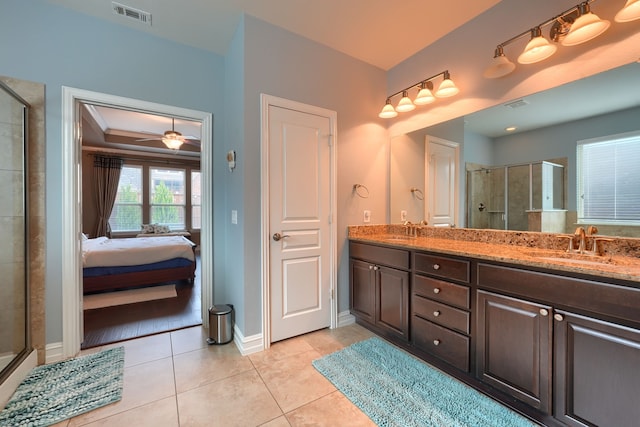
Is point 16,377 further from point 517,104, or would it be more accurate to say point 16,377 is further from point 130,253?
point 517,104

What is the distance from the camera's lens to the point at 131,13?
2080 mm

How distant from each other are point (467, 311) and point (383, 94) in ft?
7.68

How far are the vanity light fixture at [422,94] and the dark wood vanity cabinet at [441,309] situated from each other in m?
1.40

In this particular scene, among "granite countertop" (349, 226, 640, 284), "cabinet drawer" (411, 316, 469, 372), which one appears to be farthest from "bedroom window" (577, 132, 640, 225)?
"cabinet drawer" (411, 316, 469, 372)

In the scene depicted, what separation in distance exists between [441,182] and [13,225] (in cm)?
349

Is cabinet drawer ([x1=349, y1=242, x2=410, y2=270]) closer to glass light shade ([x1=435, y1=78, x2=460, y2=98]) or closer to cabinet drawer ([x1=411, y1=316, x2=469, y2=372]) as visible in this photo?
cabinet drawer ([x1=411, y1=316, x2=469, y2=372])

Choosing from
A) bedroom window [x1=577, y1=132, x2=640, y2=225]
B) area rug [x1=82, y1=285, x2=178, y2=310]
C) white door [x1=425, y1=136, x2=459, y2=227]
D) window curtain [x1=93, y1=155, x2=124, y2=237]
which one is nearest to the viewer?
bedroom window [x1=577, y1=132, x2=640, y2=225]

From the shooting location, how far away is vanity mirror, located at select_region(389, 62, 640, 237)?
1.54m

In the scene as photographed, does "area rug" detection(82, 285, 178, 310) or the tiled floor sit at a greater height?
"area rug" detection(82, 285, 178, 310)

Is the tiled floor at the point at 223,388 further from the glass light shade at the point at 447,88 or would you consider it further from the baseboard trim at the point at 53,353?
the glass light shade at the point at 447,88

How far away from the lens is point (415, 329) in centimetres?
201

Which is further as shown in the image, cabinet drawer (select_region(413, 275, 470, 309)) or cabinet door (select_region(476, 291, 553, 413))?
cabinet drawer (select_region(413, 275, 470, 309))

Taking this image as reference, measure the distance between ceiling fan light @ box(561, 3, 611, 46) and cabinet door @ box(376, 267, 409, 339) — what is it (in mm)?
1775

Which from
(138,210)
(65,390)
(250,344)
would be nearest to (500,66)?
(250,344)
